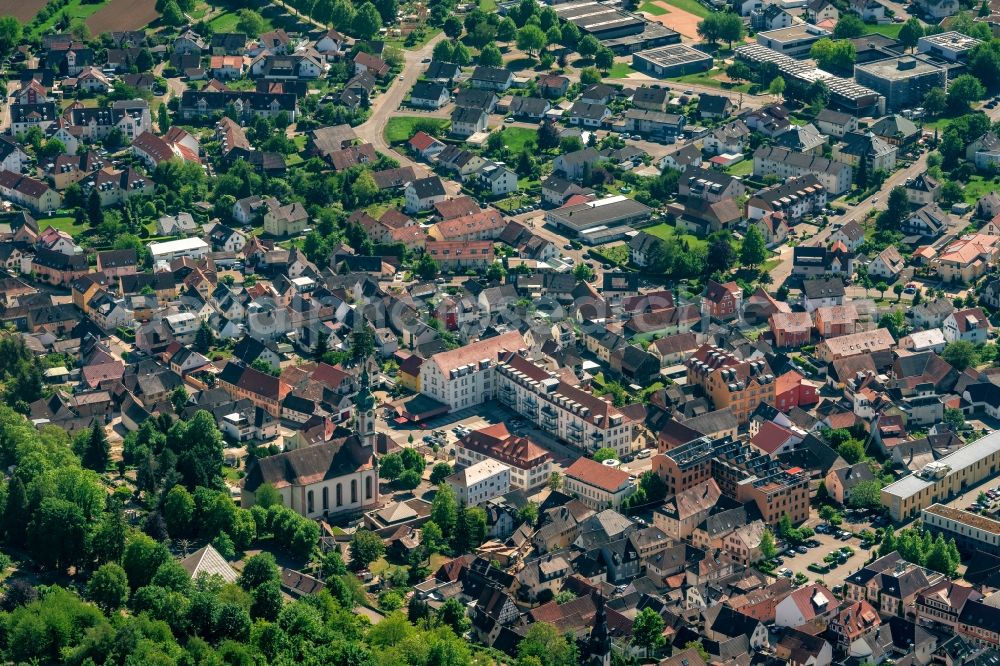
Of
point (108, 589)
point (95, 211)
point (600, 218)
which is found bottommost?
point (95, 211)

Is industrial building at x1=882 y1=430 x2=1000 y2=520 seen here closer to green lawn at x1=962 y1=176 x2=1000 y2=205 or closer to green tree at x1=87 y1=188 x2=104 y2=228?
green lawn at x1=962 y1=176 x2=1000 y2=205

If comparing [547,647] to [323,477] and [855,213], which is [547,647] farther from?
[855,213]

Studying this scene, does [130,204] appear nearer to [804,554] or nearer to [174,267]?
[174,267]

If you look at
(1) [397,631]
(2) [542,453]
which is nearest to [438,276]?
(2) [542,453]

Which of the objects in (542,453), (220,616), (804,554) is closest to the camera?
(220,616)

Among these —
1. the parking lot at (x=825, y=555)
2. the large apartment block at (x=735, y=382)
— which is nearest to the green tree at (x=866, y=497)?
the parking lot at (x=825, y=555)

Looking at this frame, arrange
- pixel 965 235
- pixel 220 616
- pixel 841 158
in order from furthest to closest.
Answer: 1. pixel 841 158
2. pixel 965 235
3. pixel 220 616

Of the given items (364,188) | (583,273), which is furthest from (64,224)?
(583,273)
